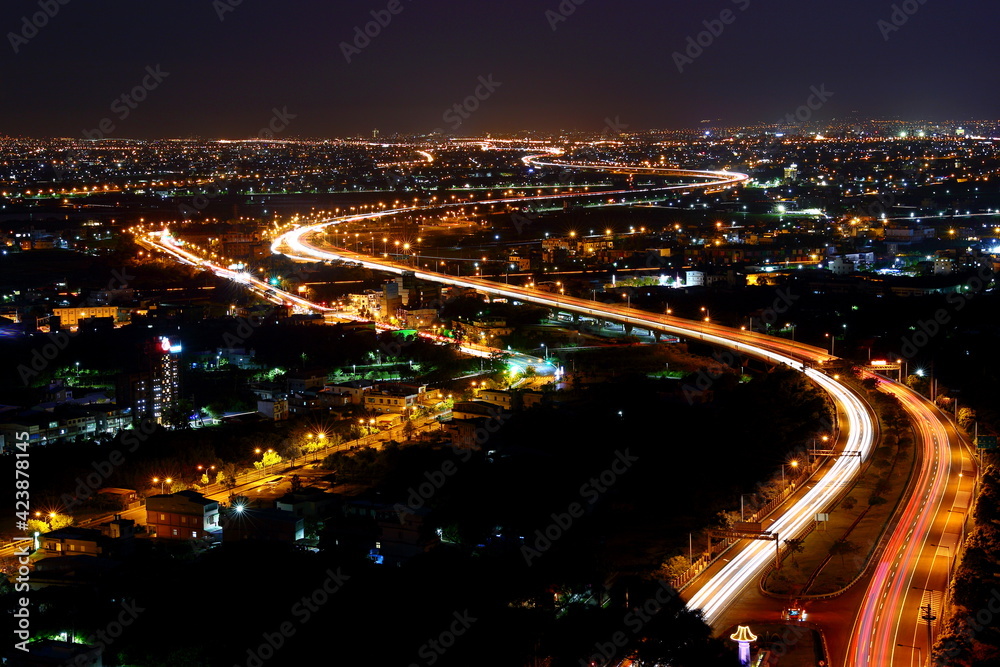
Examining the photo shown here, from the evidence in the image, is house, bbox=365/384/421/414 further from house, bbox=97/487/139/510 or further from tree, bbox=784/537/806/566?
tree, bbox=784/537/806/566

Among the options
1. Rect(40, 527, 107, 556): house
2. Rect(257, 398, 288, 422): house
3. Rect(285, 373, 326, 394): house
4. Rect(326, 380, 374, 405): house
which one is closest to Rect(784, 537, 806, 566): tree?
Rect(40, 527, 107, 556): house

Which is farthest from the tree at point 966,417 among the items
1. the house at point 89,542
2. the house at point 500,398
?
the house at point 89,542

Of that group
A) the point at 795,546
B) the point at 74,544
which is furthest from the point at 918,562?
the point at 74,544

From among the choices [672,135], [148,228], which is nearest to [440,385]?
[148,228]

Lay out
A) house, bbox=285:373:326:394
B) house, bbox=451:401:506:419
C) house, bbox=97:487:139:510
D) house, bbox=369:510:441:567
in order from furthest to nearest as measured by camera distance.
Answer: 1. house, bbox=285:373:326:394
2. house, bbox=451:401:506:419
3. house, bbox=97:487:139:510
4. house, bbox=369:510:441:567

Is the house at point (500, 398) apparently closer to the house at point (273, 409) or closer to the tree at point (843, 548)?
the house at point (273, 409)

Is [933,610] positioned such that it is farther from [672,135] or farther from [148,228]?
[672,135]

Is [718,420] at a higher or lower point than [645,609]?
higher
